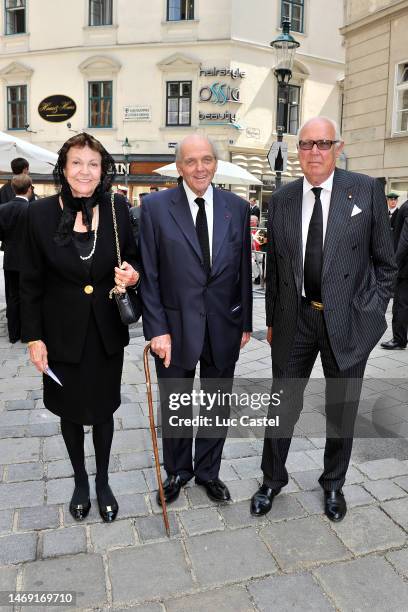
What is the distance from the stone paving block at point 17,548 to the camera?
248 centimetres

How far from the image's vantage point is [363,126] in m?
16.3

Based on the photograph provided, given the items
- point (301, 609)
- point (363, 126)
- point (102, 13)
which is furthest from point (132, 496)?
point (102, 13)

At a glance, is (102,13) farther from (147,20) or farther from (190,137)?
(190,137)

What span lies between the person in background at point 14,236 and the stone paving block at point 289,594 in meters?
4.43

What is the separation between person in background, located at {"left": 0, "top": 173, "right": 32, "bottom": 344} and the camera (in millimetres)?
5941

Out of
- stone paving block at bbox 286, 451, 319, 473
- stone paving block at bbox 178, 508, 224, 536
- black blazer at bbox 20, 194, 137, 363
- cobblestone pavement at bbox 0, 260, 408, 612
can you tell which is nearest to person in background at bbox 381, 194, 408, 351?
cobblestone pavement at bbox 0, 260, 408, 612

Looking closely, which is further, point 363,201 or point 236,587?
point 363,201

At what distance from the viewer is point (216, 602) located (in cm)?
224

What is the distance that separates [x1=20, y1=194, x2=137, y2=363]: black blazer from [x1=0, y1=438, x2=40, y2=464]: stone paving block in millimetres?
→ 1139

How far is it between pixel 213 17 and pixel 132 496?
76.7ft

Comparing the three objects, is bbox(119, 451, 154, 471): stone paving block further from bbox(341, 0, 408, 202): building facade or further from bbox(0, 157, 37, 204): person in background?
bbox(341, 0, 408, 202): building facade

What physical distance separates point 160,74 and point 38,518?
23356mm

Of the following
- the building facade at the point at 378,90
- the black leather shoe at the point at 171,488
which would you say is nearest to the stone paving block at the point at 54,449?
the black leather shoe at the point at 171,488

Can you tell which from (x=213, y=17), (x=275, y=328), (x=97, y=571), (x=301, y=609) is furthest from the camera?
(x=213, y=17)
